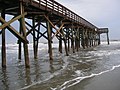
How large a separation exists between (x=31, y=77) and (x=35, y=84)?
4.28 feet

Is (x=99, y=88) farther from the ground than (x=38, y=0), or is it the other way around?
(x=38, y=0)

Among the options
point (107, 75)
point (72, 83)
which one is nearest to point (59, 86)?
point (72, 83)

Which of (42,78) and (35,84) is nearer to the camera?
(35,84)

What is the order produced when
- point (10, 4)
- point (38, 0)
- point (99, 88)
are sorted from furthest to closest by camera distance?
1. point (38, 0)
2. point (10, 4)
3. point (99, 88)

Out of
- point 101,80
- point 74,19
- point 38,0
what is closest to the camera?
point 101,80

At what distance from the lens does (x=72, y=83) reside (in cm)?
743

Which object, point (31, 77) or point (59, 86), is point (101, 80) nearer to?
point (59, 86)

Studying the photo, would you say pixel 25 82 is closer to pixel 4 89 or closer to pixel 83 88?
pixel 4 89

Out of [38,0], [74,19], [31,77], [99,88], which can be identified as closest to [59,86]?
[99,88]

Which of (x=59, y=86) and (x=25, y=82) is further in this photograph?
(x=25, y=82)

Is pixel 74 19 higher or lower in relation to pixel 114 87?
higher

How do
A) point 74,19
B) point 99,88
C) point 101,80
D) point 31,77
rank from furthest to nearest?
point 74,19 → point 31,77 → point 101,80 → point 99,88

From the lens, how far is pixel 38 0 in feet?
42.3

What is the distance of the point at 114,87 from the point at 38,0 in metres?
7.40
